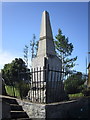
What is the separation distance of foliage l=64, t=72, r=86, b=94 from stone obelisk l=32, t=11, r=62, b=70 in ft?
5.15

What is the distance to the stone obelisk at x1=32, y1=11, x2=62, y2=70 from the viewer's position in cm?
851

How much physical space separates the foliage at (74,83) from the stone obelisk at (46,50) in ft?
5.15

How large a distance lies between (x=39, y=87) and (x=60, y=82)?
46.0 inches

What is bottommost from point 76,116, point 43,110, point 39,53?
point 76,116

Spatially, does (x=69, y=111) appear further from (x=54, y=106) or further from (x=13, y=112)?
(x=13, y=112)

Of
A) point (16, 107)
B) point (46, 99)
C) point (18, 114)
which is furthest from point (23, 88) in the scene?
point (46, 99)

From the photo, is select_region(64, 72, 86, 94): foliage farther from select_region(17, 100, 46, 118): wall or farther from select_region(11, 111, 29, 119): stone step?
select_region(11, 111, 29, 119): stone step

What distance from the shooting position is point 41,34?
923cm

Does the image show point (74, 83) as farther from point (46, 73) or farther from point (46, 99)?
point (46, 99)

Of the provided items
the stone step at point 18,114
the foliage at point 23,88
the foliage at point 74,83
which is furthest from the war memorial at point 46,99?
the foliage at point 74,83

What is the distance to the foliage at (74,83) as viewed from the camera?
10.1m

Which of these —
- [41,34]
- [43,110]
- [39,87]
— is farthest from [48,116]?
[41,34]

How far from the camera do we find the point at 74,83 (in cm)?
1161

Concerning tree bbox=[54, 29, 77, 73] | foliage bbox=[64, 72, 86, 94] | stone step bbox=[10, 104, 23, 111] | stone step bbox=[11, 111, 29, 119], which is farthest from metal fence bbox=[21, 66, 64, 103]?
tree bbox=[54, 29, 77, 73]
